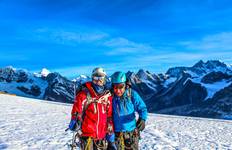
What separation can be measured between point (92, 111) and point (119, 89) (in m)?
0.87

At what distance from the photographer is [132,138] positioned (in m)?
8.60

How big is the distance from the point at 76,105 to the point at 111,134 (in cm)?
119

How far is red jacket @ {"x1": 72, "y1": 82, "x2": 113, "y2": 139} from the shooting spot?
7.68 meters

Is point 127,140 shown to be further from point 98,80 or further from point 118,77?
point 98,80

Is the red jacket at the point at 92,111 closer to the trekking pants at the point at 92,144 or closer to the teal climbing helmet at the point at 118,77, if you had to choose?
the trekking pants at the point at 92,144

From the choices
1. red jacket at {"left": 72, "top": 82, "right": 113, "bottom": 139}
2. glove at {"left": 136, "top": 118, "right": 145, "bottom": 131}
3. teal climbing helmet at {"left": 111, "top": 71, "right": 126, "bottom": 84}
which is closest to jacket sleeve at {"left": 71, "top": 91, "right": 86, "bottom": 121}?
red jacket at {"left": 72, "top": 82, "right": 113, "bottom": 139}

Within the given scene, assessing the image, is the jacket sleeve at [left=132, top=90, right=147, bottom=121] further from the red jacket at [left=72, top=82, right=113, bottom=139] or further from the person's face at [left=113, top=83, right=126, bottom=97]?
the red jacket at [left=72, top=82, right=113, bottom=139]

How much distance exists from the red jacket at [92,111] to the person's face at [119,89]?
29 cm

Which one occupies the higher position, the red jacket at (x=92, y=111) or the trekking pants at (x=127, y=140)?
the red jacket at (x=92, y=111)

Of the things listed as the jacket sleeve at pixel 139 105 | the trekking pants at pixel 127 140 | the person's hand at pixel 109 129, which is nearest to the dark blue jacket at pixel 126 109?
the jacket sleeve at pixel 139 105

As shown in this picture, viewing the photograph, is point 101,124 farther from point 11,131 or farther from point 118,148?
point 11,131

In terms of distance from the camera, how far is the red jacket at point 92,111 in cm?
→ 768

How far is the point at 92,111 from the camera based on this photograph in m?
7.80

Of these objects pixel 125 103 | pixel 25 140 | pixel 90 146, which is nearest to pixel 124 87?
pixel 125 103
